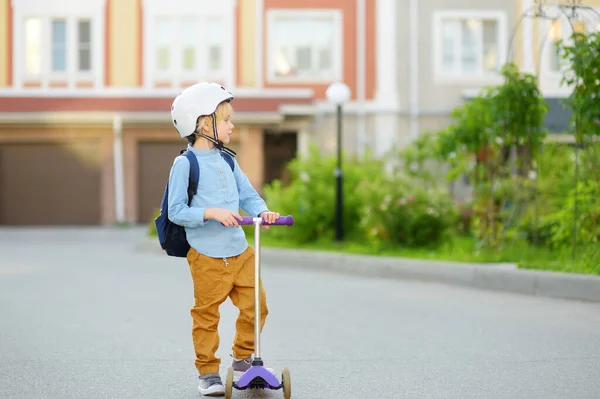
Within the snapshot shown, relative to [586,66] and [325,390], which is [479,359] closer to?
[325,390]

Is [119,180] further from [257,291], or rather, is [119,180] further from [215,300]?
[257,291]

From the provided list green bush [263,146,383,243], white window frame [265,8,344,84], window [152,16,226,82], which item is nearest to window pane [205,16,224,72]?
window [152,16,226,82]

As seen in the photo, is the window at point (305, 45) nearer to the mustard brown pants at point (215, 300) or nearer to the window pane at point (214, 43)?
the window pane at point (214, 43)

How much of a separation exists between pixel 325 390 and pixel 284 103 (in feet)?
62.3

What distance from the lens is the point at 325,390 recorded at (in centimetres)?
550

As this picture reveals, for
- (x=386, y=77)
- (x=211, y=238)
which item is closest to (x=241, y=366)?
(x=211, y=238)

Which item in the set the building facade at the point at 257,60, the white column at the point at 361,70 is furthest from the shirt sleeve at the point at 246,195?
the white column at the point at 361,70

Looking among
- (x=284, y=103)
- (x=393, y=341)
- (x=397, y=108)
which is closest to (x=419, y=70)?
(x=397, y=108)

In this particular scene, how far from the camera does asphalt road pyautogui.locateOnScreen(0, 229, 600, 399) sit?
5.60 metres

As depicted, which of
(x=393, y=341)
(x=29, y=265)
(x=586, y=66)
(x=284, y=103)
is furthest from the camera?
(x=284, y=103)

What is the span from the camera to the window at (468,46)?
25.3 metres

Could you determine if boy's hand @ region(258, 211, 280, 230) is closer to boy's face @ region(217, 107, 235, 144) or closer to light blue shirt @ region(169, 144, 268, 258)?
light blue shirt @ region(169, 144, 268, 258)

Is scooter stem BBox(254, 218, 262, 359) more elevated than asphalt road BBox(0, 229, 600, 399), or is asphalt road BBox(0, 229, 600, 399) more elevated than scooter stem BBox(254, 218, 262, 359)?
scooter stem BBox(254, 218, 262, 359)

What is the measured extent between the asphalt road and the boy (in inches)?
11.8
